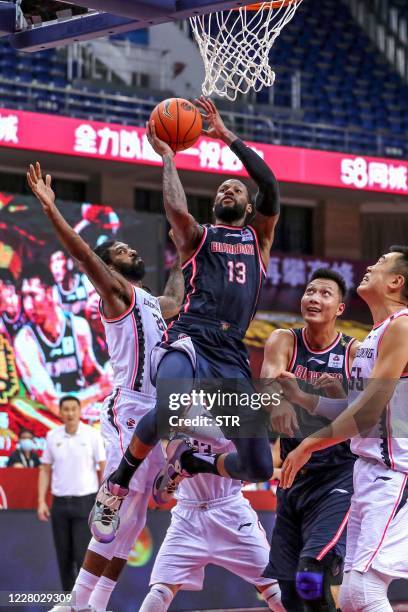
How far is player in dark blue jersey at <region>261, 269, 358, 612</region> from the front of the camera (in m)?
5.94

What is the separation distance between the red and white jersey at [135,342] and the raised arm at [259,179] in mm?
843

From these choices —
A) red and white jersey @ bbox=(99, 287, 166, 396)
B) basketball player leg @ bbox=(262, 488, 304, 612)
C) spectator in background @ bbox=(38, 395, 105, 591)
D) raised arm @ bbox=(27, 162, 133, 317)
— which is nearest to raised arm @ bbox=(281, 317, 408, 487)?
basketball player leg @ bbox=(262, 488, 304, 612)

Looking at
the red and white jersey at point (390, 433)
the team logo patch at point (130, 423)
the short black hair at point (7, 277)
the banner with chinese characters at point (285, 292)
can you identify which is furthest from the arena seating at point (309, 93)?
the red and white jersey at point (390, 433)

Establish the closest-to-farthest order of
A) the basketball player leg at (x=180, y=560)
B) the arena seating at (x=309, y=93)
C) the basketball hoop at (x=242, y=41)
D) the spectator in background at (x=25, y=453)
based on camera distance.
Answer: the basketball player leg at (x=180, y=560) → the basketball hoop at (x=242, y=41) → the spectator in background at (x=25, y=453) → the arena seating at (x=309, y=93)

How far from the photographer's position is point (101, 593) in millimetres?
6551

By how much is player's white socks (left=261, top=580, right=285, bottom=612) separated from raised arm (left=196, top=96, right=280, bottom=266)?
1939 mm

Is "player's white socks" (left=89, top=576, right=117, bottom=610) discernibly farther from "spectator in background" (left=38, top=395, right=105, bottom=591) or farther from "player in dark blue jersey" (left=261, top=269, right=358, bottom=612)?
"spectator in background" (left=38, top=395, right=105, bottom=591)

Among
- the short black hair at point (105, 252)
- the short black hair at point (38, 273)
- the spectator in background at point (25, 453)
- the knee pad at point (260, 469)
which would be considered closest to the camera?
the knee pad at point (260, 469)

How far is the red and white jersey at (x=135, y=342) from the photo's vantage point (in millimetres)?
6824

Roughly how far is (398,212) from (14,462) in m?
9.80

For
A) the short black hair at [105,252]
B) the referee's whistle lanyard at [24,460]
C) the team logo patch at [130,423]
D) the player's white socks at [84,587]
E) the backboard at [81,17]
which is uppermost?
the backboard at [81,17]

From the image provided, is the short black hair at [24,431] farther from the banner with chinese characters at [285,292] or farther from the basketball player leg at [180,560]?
the basketball player leg at [180,560]

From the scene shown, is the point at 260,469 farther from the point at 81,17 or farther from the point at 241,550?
the point at 81,17

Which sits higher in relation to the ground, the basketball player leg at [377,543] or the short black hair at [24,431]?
the basketball player leg at [377,543]
